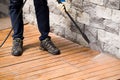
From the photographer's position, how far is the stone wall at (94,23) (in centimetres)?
233

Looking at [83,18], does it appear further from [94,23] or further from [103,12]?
[103,12]

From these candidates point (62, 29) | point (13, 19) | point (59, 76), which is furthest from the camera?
point (62, 29)

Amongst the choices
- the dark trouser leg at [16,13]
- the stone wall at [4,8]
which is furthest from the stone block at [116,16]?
the stone wall at [4,8]

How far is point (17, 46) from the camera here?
254 cm

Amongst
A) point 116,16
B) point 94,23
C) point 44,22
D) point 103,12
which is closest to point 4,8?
point 44,22

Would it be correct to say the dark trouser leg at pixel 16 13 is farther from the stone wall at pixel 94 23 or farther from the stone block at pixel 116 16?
the stone block at pixel 116 16

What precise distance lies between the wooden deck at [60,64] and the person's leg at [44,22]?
0.19 feet

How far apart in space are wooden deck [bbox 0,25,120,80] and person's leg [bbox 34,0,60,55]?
0.06 meters

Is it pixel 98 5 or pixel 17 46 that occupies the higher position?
pixel 98 5

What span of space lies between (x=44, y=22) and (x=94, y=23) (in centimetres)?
44

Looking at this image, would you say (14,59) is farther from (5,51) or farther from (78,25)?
(78,25)

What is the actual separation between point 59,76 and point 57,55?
0.41 metres

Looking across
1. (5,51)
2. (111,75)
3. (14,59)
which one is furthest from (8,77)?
(111,75)

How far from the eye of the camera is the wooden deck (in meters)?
2.13
